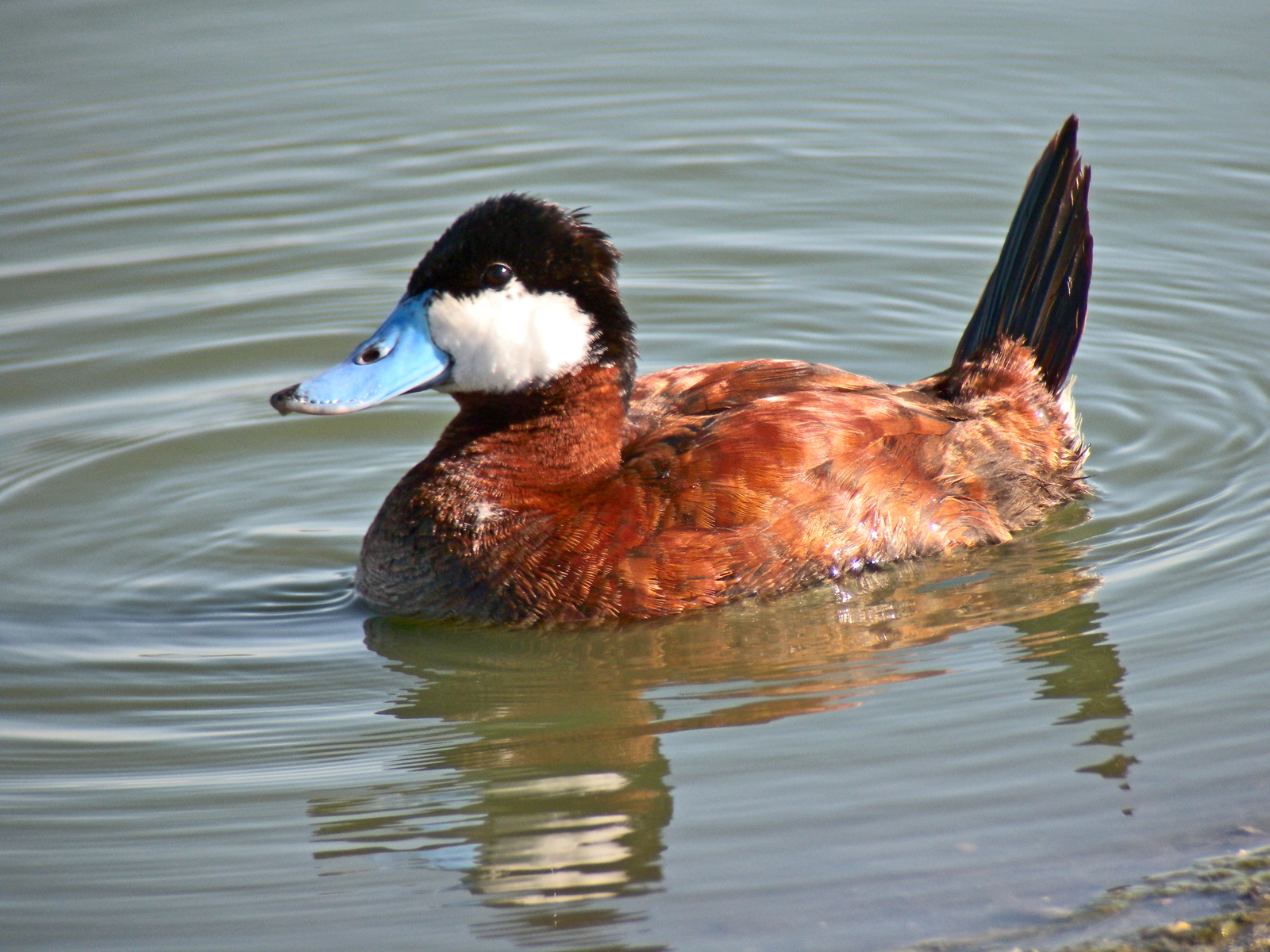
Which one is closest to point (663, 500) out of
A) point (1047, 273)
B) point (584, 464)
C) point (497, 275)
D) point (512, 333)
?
point (584, 464)

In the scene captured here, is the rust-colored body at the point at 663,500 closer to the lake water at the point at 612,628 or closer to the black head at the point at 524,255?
the lake water at the point at 612,628

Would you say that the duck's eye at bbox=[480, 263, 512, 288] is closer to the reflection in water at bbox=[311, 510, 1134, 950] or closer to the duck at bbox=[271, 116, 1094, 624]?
the duck at bbox=[271, 116, 1094, 624]

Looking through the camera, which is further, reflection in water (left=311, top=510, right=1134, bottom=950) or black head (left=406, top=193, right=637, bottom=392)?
black head (left=406, top=193, right=637, bottom=392)

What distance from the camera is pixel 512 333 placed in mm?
4766

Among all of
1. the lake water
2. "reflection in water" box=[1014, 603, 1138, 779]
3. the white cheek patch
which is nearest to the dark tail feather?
the lake water

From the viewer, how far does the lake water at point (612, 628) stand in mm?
3465

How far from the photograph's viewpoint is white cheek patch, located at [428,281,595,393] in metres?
4.77

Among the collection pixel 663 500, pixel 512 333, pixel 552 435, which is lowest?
pixel 663 500

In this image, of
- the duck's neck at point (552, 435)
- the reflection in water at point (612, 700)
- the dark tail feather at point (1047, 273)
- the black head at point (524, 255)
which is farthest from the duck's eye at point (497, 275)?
the dark tail feather at point (1047, 273)

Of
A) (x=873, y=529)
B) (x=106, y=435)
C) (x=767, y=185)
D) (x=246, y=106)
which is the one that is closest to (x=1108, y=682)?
(x=873, y=529)

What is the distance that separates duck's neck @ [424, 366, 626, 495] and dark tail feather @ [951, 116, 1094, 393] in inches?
56.8

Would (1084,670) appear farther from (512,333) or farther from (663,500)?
(512,333)

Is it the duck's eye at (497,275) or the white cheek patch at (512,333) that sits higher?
the duck's eye at (497,275)

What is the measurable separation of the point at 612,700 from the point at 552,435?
950 millimetres
